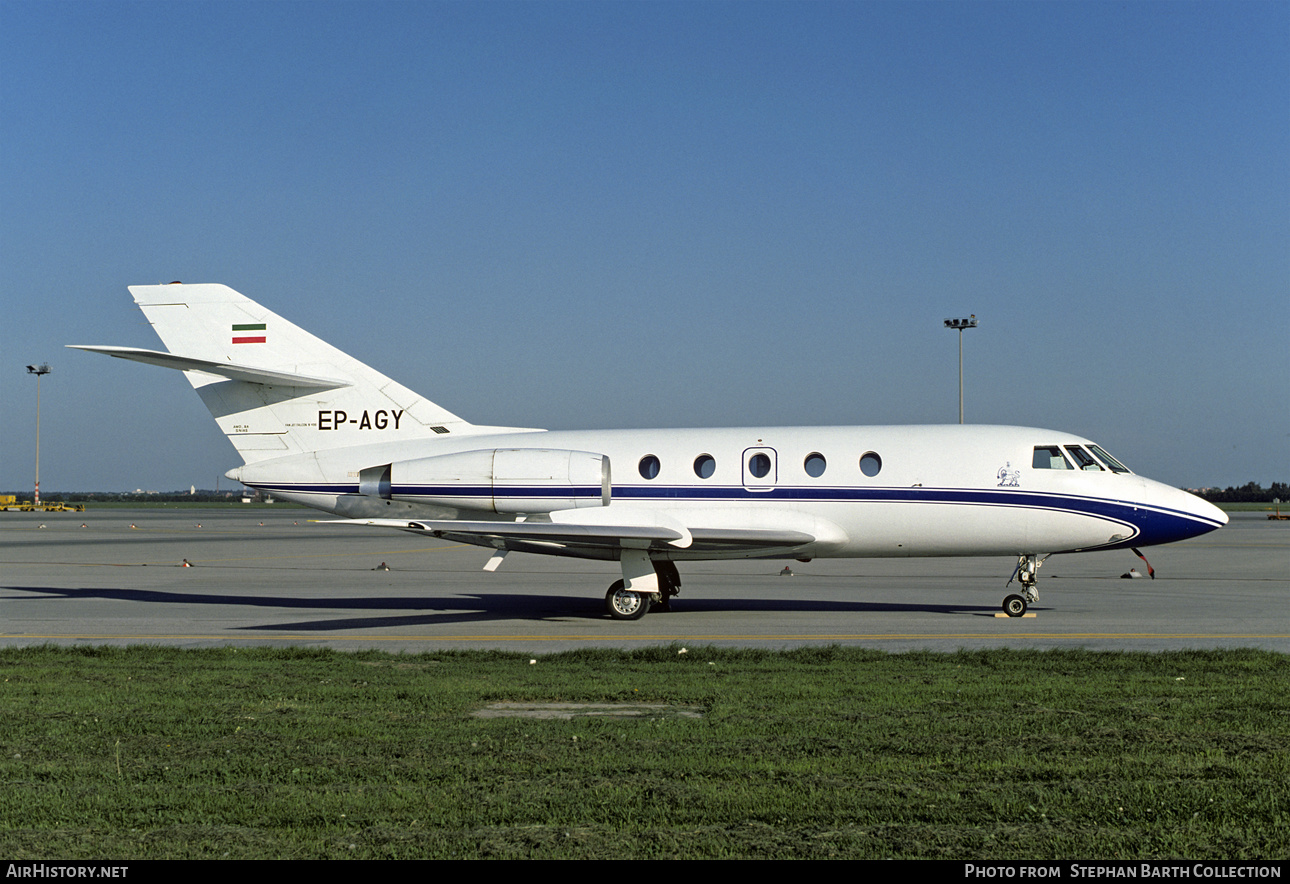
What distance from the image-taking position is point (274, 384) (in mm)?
21750

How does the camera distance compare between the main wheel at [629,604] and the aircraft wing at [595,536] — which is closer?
the aircraft wing at [595,536]

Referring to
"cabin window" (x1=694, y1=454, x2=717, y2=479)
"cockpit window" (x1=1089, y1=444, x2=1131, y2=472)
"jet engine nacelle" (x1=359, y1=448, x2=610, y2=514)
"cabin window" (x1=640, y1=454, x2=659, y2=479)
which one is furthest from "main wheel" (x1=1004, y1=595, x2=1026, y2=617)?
"jet engine nacelle" (x1=359, y1=448, x2=610, y2=514)

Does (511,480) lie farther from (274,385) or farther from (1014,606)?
(1014,606)

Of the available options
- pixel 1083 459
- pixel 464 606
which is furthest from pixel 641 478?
pixel 1083 459

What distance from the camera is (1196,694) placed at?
1053cm

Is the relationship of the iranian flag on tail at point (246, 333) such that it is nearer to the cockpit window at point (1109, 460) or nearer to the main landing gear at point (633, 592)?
the main landing gear at point (633, 592)

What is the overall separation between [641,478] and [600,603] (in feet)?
10.3

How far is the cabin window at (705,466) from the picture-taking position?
66.4ft

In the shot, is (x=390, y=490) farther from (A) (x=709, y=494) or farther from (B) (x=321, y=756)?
(B) (x=321, y=756)

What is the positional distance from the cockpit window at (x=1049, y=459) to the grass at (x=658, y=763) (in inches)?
293

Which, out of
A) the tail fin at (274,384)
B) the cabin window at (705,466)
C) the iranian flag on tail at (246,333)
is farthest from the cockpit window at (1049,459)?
the iranian flag on tail at (246,333)
